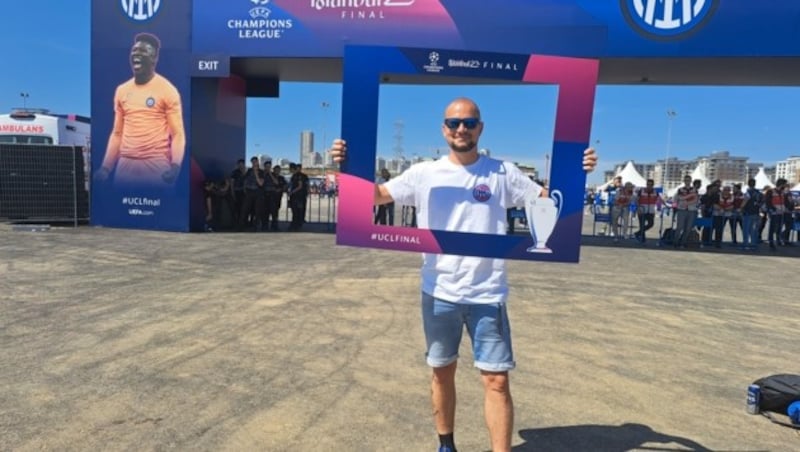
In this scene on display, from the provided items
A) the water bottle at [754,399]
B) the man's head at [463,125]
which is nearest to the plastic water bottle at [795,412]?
the water bottle at [754,399]

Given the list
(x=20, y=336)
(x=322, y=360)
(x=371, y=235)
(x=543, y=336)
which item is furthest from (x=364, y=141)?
(x=20, y=336)

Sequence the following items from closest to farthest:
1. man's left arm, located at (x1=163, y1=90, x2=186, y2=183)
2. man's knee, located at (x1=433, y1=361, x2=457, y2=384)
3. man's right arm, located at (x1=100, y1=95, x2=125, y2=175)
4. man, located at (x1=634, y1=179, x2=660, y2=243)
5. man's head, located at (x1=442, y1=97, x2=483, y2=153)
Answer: man's head, located at (x1=442, y1=97, x2=483, y2=153) < man's knee, located at (x1=433, y1=361, x2=457, y2=384) < man's left arm, located at (x1=163, y1=90, x2=186, y2=183) < man's right arm, located at (x1=100, y1=95, x2=125, y2=175) < man, located at (x1=634, y1=179, x2=660, y2=243)

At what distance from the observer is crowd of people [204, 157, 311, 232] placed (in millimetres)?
14500

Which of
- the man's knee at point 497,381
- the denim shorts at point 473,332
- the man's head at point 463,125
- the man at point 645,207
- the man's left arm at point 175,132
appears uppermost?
the man's left arm at point 175,132

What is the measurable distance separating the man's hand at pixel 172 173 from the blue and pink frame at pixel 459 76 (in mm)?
11149

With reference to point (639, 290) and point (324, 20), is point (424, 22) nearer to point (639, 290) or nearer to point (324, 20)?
point (324, 20)

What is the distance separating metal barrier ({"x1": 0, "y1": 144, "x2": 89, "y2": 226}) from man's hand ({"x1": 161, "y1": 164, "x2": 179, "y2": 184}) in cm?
263

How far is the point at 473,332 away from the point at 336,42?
10536mm

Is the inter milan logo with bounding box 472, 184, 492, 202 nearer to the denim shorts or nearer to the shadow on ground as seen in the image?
the denim shorts

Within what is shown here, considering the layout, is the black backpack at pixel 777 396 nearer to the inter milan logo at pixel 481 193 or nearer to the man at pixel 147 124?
the inter milan logo at pixel 481 193

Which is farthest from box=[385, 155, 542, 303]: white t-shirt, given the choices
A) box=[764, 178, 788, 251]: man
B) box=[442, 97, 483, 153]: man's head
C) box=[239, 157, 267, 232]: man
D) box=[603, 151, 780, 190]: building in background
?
box=[603, 151, 780, 190]: building in background

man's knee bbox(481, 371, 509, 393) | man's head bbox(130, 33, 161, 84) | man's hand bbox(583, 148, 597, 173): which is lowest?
man's knee bbox(481, 371, 509, 393)

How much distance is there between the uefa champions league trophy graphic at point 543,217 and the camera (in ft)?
10.7

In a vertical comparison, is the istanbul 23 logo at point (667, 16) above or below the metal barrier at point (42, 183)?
above
